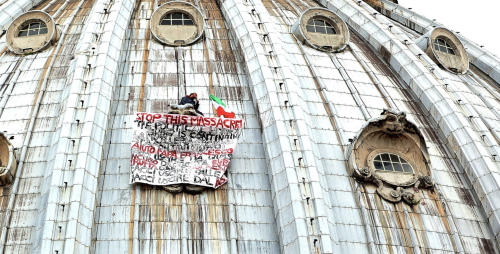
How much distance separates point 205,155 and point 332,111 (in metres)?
5.77

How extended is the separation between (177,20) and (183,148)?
7.99 meters

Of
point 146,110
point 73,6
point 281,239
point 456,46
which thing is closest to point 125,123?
point 146,110

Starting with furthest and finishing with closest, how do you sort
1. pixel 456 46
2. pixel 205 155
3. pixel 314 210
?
pixel 456 46
pixel 205 155
pixel 314 210

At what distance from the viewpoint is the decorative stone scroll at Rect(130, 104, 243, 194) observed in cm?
2680

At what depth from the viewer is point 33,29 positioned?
3372cm

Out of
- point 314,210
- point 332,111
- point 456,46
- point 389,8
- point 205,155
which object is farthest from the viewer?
point 389,8

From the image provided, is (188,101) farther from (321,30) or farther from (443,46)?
(443,46)

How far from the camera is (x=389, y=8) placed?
42000mm

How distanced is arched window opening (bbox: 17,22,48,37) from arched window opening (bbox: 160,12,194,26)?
5284 millimetres

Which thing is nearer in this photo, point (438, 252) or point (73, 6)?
point (438, 252)

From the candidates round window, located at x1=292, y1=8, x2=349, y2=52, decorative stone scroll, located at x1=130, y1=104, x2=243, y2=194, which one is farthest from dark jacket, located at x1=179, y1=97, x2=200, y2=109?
round window, located at x1=292, y1=8, x2=349, y2=52

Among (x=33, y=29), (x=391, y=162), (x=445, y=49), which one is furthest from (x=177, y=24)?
(x=445, y=49)

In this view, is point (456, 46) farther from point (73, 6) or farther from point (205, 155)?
point (73, 6)

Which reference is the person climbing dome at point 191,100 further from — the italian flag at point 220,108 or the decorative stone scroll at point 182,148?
the italian flag at point 220,108
